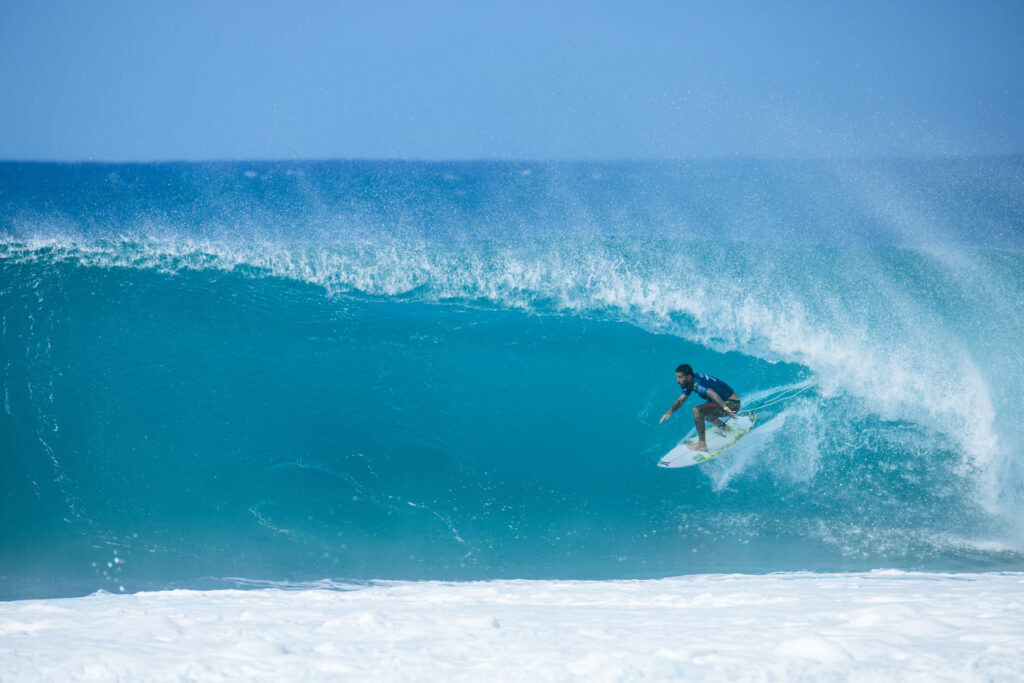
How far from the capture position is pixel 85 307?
291 inches

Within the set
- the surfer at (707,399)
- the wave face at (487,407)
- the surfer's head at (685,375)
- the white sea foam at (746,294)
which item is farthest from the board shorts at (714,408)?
the white sea foam at (746,294)

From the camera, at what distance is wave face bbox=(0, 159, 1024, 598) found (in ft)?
20.3

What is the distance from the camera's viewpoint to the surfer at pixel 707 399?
5.53m

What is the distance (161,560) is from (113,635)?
2357 millimetres

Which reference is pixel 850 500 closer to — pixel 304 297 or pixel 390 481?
pixel 390 481

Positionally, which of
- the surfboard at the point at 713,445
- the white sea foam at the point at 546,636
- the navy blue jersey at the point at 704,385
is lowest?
the white sea foam at the point at 546,636

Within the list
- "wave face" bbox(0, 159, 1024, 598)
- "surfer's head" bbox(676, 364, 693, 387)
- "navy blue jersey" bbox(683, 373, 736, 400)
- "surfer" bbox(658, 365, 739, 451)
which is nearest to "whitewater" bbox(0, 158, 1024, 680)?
Result: "wave face" bbox(0, 159, 1024, 598)

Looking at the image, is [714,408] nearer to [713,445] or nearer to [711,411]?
[711,411]

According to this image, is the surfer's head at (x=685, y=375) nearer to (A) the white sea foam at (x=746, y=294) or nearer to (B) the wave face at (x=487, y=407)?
(B) the wave face at (x=487, y=407)

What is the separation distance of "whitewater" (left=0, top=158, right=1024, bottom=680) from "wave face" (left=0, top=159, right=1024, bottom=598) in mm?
26

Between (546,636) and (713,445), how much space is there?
2.74m

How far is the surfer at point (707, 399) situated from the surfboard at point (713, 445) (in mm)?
52

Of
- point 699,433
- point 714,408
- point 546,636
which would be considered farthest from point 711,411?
point 546,636

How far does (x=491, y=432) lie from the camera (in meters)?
6.65
